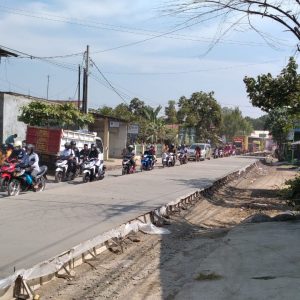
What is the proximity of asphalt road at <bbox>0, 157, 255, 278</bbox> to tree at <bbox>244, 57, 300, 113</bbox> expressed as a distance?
415 cm

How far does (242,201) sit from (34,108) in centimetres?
1164

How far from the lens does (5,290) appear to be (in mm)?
5367

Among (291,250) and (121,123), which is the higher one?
(121,123)

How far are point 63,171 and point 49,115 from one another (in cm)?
628

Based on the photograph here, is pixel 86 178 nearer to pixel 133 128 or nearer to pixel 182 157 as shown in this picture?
pixel 182 157

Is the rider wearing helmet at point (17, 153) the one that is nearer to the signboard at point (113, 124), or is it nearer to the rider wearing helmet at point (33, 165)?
the rider wearing helmet at point (33, 165)

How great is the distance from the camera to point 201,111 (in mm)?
69875

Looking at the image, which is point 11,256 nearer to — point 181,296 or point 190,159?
point 181,296

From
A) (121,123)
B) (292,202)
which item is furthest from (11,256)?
(121,123)

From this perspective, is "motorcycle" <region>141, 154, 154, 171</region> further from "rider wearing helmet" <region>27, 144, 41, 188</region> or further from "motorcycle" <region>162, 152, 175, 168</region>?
"rider wearing helmet" <region>27, 144, 41, 188</region>


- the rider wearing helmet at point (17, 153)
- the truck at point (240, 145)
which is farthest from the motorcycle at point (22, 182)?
the truck at point (240, 145)

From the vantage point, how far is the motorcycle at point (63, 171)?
1855 cm

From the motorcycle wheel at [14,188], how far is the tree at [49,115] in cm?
1032

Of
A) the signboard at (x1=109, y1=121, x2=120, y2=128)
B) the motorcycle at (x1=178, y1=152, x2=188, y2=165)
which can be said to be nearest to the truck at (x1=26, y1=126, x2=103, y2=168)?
the motorcycle at (x1=178, y1=152, x2=188, y2=165)
